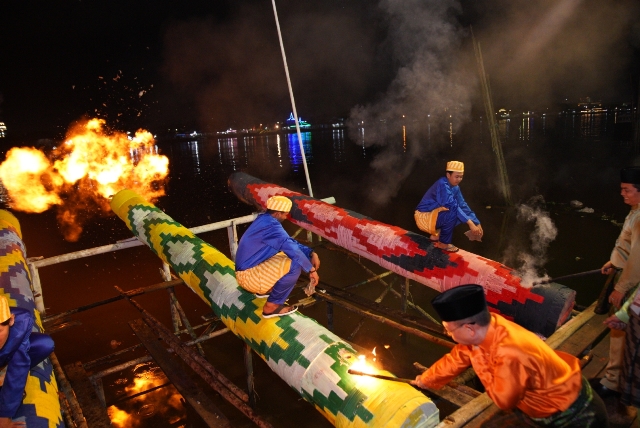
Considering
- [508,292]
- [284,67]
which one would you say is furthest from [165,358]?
[284,67]

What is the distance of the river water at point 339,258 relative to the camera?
6.94m

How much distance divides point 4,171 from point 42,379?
206 ft

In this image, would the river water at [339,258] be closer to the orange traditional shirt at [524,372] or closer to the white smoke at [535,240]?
the white smoke at [535,240]

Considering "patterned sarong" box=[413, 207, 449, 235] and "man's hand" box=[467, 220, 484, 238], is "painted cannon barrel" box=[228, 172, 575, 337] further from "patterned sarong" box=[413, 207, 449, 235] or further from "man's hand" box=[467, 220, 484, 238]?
"man's hand" box=[467, 220, 484, 238]

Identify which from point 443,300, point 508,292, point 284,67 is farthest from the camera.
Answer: point 284,67

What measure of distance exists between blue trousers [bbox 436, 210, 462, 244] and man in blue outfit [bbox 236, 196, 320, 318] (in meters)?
2.59

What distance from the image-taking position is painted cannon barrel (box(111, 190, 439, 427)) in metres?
2.82

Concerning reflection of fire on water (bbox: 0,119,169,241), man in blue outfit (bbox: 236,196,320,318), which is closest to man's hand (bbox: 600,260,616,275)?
man in blue outfit (bbox: 236,196,320,318)

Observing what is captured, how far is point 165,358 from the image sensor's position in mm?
4844

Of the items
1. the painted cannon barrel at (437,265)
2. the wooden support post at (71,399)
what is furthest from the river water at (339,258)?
the wooden support post at (71,399)

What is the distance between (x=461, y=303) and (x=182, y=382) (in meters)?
3.43

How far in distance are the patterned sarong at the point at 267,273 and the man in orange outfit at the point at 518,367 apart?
206 centimetres

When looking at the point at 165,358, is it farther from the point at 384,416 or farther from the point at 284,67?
the point at 284,67

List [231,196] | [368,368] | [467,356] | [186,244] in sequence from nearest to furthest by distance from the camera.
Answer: [467,356]
[368,368]
[186,244]
[231,196]
